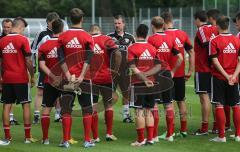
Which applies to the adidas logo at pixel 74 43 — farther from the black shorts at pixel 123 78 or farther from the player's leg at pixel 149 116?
the black shorts at pixel 123 78

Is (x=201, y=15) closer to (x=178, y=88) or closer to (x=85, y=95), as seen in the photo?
(x=178, y=88)

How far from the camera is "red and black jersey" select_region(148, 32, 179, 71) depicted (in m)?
11.5

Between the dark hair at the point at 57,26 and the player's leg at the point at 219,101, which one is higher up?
the dark hair at the point at 57,26

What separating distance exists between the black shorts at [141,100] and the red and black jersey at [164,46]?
0.68 m

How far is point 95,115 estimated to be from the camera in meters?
11.6

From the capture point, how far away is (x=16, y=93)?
11.5 meters

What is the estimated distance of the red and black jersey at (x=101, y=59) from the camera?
11773 mm

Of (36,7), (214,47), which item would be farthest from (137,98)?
(36,7)

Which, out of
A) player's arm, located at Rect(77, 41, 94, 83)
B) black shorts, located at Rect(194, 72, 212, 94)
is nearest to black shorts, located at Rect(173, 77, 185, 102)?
black shorts, located at Rect(194, 72, 212, 94)

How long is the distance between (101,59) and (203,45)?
1.97m

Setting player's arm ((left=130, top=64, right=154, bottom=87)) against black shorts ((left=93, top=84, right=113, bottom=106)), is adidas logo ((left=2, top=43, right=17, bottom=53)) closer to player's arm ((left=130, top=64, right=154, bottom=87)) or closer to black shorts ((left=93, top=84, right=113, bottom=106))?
black shorts ((left=93, top=84, right=113, bottom=106))

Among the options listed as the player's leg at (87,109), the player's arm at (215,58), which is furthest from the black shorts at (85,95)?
the player's arm at (215,58)

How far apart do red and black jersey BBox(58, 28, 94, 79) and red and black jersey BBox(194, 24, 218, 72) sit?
243cm

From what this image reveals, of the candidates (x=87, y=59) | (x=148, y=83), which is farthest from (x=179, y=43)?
(x=87, y=59)
